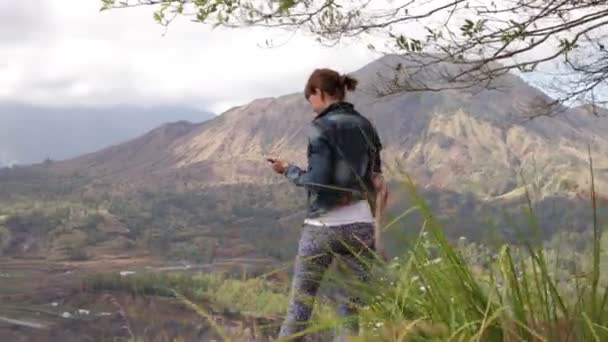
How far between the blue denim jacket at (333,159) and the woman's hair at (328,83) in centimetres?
9

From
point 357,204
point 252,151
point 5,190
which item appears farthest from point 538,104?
point 252,151

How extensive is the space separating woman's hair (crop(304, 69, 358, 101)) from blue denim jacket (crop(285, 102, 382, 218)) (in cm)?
9

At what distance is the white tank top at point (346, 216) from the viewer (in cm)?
413

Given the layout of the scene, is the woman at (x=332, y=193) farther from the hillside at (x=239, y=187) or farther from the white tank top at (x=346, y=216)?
the hillside at (x=239, y=187)

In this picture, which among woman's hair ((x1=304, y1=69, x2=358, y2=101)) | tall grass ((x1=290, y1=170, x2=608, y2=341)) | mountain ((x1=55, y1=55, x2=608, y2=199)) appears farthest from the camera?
mountain ((x1=55, y1=55, x2=608, y2=199))

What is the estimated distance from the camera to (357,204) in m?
4.18

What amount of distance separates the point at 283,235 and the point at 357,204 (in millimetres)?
772

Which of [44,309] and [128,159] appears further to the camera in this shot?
[128,159]

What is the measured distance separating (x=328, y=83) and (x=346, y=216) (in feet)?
2.09

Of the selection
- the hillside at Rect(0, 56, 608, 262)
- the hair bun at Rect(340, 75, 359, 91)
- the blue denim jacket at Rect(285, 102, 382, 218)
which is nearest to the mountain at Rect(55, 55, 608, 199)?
the hillside at Rect(0, 56, 608, 262)

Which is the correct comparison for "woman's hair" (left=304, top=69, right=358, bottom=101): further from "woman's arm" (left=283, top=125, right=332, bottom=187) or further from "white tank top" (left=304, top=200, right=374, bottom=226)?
"white tank top" (left=304, top=200, right=374, bottom=226)

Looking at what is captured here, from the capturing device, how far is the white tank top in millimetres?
4133

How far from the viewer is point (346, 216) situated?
13.6 ft

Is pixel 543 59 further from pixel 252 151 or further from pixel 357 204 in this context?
pixel 252 151
